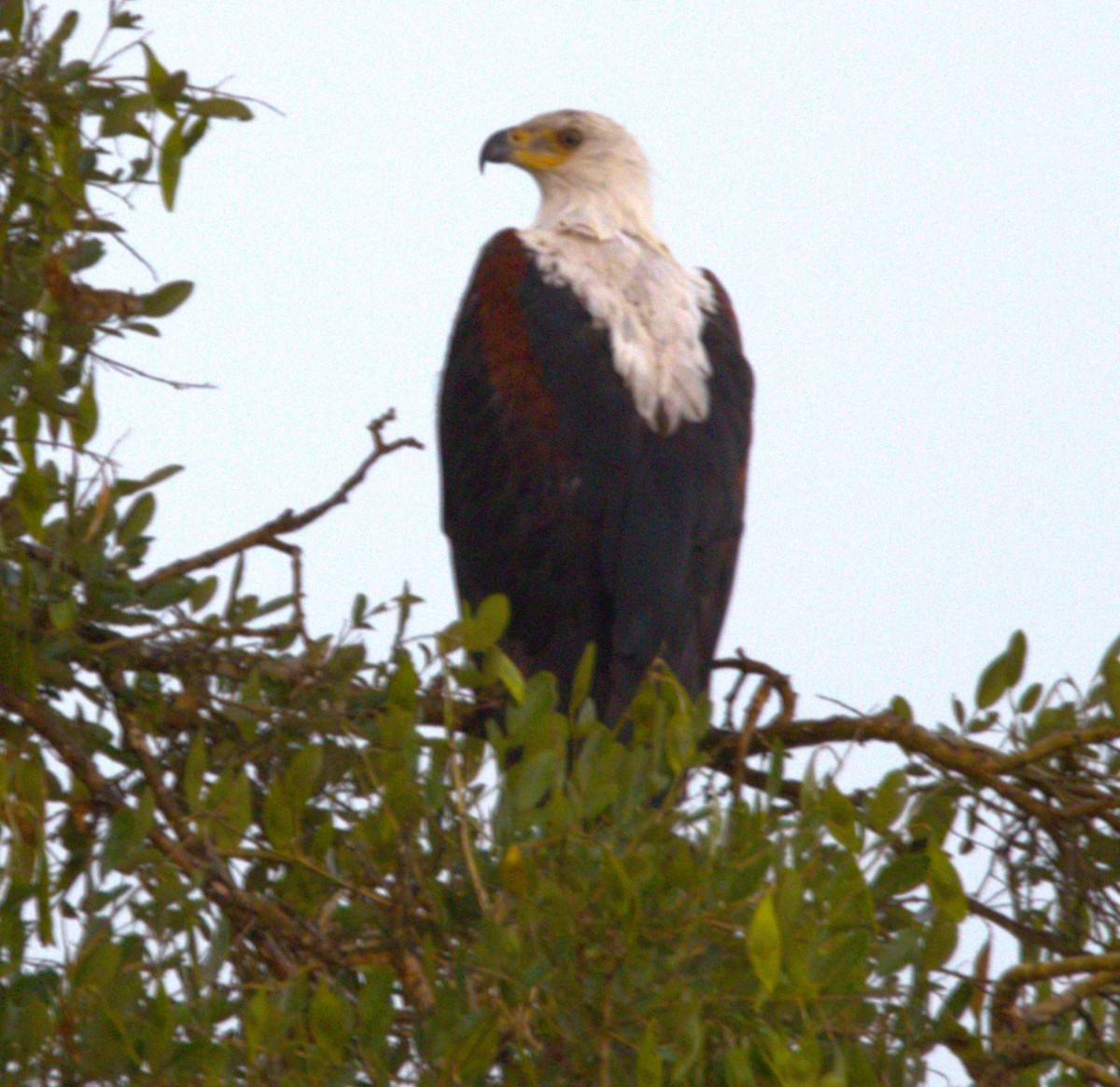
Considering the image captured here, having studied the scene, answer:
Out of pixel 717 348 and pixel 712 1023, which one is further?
pixel 717 348

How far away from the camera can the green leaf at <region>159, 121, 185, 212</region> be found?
2822 mm

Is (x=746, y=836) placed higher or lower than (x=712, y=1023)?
higher

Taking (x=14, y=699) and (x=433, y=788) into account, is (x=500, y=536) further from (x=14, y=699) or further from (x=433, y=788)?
(x=433, y=788)

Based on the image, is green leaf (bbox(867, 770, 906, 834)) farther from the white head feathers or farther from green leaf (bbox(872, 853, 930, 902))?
the white head feathers

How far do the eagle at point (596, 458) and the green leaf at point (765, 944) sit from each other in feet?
6.26

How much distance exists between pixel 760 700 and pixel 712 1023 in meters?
1.00

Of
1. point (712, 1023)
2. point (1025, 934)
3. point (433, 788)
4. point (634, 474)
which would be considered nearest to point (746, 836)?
point (712, 1023)

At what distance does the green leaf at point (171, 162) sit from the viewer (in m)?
2.82

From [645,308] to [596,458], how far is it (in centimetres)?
59

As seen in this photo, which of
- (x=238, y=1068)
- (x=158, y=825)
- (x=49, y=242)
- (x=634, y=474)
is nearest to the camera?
(x=238, y=1068)

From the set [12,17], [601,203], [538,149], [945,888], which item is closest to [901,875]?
[945,888]

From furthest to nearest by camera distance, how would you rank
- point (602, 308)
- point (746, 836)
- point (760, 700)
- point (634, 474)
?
point (602, 308)
point (634, 474)
point (760, 700)
point (746, 836)

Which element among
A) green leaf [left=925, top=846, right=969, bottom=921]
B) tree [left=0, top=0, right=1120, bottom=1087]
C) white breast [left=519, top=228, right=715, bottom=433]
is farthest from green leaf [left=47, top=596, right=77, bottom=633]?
white breast [left=519, top=228, right=715, bottom=433]

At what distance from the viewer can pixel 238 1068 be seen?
2127 mm
